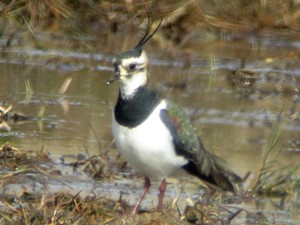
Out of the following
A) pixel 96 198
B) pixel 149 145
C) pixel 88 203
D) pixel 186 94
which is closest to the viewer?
pixel 88 203

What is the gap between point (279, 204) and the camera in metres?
6.53

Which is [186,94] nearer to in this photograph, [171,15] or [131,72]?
[171,15]

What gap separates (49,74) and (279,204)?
3729 mm

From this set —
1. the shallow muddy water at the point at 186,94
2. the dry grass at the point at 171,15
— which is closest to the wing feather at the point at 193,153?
the shallow muddy water at the point at 186,94

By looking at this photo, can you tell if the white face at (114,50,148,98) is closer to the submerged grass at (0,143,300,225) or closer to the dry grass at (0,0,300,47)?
the submerged grass at (0,143,300,225)

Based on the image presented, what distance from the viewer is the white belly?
5.92 meters

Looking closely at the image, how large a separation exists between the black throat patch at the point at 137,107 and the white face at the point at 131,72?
4 centimetres

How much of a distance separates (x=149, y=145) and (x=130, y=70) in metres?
0.44

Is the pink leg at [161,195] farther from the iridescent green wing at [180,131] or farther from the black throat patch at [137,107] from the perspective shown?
the black throat patch at [137,107]

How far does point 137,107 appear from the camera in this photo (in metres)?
6.00

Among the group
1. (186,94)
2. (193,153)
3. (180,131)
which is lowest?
(186,94)

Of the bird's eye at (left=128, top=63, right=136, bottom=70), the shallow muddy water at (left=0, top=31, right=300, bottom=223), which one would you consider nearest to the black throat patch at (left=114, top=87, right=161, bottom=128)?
the bird's eye at (left=128, top=63, right=136, bottom=70)

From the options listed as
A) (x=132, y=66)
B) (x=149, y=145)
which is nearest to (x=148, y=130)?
(x=149, y=145)

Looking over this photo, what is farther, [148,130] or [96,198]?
[148,130]
